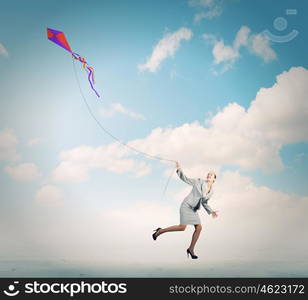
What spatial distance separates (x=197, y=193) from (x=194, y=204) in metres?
0.22

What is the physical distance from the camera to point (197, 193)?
7816 mm

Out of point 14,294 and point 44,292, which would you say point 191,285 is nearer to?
point 44,292

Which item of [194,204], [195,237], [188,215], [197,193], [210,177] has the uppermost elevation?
[210,177]

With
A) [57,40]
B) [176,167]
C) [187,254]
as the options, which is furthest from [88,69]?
[187,254]

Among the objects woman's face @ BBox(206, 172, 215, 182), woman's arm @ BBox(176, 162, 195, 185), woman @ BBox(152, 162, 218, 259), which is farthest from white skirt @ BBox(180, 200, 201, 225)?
woman's face @ BBox(206, 172, 215, 182)

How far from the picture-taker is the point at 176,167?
7.79 m

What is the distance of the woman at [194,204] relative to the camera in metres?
7.74

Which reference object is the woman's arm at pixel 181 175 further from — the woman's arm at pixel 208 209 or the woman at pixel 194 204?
the woman's arm at pixel 208 209

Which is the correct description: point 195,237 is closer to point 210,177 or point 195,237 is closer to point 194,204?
point 194,204

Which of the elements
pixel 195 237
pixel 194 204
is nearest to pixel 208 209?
pixel 194 204

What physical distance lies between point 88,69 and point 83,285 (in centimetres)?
419

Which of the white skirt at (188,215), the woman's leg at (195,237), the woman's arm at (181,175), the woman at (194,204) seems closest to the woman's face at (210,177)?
the woman at (194,204)

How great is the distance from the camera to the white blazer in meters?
7.76

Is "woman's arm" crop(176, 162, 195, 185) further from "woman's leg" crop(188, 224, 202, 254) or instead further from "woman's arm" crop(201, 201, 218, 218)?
"woman's leg" crop(188, 224, 202, 254)
